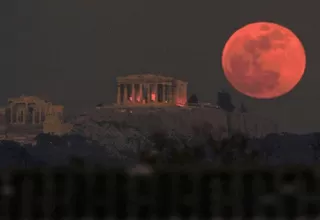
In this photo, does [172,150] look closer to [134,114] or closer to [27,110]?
[134,114]

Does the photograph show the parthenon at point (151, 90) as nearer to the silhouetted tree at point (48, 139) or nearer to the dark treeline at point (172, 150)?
the dark treeline at point (172, 150)

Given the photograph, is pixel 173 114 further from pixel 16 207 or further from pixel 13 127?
pixel 16 207

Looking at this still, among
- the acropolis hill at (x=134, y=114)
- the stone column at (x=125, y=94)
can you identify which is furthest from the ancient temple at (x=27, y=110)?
the stone column at (x=125, y=94)

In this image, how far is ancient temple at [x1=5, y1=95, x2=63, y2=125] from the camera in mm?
175875

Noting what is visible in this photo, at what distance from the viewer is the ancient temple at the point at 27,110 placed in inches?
6924

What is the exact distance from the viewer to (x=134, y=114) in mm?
172125

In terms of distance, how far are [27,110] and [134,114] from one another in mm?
26529

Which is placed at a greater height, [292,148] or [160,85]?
[160,85]

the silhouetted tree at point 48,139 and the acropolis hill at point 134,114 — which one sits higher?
the acropolis hill at point 134,114

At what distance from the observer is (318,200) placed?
1795cm

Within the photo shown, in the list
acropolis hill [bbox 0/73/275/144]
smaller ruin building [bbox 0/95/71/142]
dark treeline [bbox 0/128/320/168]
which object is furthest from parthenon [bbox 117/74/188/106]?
smaller ruin building [bbox 0/95/71/142]

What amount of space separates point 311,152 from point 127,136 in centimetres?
5012

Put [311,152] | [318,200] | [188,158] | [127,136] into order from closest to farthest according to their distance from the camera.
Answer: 1. [318,200]
2. [188,158]
3. [311,152]
4. [127,136]

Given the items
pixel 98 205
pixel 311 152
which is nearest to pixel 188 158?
pixel 311 152
